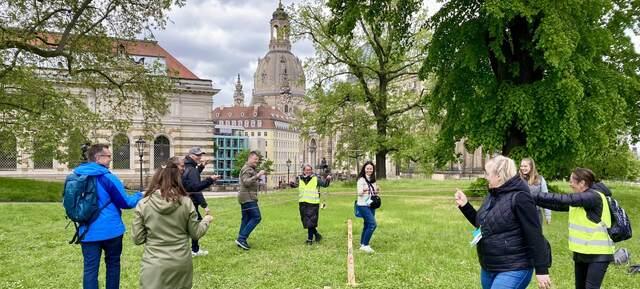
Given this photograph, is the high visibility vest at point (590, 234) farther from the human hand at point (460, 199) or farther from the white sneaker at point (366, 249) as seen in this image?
the white sneaker at point (366, 249)

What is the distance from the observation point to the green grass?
25.1 metres

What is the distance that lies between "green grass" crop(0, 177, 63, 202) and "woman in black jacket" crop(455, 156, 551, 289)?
1026 inches

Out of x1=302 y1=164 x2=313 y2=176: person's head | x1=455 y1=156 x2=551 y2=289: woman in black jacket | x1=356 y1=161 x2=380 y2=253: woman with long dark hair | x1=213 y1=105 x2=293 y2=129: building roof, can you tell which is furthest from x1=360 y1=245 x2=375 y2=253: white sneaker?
x1=213 y1=105 x2=293 y2=129: building roof

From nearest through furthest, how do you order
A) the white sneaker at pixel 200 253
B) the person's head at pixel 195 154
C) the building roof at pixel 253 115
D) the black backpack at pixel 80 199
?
the black backpack at pixel 80 199
the person's head at pixel 195 154
the white sneaker at pixel 200 253
the building roof at pixel 253 115

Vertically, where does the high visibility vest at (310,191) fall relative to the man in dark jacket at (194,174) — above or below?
below

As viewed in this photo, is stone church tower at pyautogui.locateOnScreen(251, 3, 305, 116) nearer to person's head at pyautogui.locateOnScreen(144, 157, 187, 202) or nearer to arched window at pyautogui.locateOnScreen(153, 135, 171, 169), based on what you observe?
arched window at pyautogui.locateOnScreen(153, 135, 171, 169)

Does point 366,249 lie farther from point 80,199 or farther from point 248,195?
point 80,199

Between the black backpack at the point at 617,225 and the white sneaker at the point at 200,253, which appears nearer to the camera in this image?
the black backpack at the point at 617,225

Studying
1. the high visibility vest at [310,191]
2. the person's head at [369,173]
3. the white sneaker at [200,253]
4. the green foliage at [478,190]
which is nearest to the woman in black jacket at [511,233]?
the person's head at [369,173]

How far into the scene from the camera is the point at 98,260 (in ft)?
21.2

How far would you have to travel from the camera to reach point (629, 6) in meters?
21.3

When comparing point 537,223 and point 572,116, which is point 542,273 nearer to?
point 537,223

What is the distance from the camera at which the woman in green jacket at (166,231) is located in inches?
209

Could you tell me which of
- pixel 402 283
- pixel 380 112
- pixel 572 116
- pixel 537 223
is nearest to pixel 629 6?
pixel 572 116
